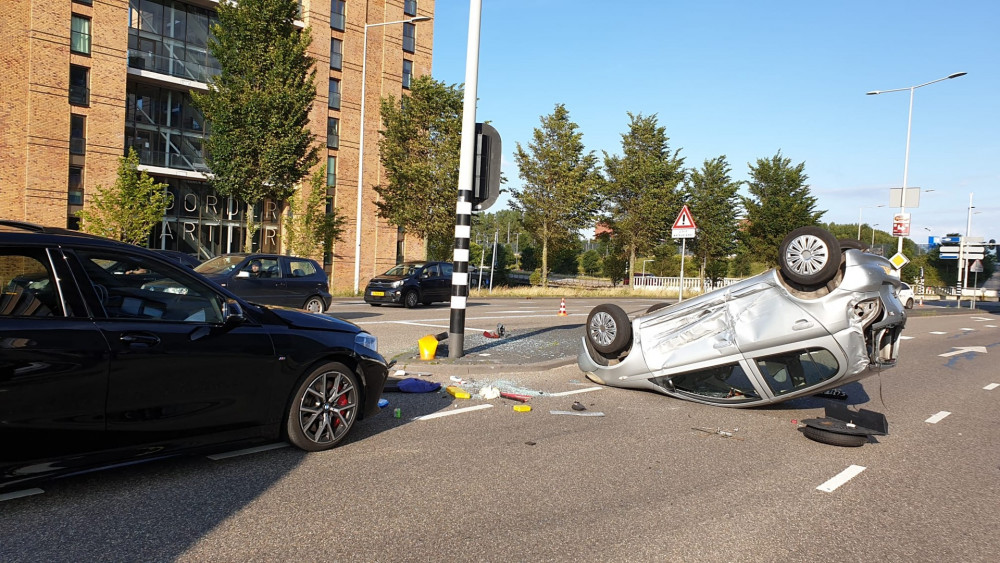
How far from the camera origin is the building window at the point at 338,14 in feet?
127

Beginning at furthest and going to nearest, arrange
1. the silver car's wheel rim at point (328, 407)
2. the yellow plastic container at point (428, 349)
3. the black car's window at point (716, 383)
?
1. the yellow plastic container at point (428, 349)
2. the black car's window at point (716, 383)
3. the silver car's wheel rim at point (328, 407)

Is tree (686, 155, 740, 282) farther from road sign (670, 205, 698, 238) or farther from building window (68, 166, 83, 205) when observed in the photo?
building window (68, 166, 83, 205)

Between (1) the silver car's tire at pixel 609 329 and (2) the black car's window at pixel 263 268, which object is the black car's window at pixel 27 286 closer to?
(1) the silver car's tire at pixel 609 329

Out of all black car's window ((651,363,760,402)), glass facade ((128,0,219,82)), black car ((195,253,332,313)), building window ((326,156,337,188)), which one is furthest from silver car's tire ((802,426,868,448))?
building window ((326,156,337,188))

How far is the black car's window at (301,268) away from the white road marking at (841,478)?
12558 millimetres

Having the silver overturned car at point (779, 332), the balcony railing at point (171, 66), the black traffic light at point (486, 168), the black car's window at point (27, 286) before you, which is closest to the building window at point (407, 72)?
the balcony railing at point (171, 66)

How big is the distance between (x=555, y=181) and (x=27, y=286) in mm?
33557

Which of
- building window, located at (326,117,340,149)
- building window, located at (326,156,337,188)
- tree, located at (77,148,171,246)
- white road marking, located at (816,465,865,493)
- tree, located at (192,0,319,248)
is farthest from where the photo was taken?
building window, located at (326,156,337,188)

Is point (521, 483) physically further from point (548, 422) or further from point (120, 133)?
point (120, 133)

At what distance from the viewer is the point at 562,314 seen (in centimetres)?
1914

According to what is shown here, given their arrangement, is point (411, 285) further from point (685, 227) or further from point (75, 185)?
point (75, 185)

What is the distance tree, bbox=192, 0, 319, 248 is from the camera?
26.2 m

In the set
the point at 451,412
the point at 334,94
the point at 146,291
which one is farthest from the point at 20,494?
the point at 334,94

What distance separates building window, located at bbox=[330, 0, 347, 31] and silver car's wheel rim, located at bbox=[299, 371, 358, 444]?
37725 millimetres
